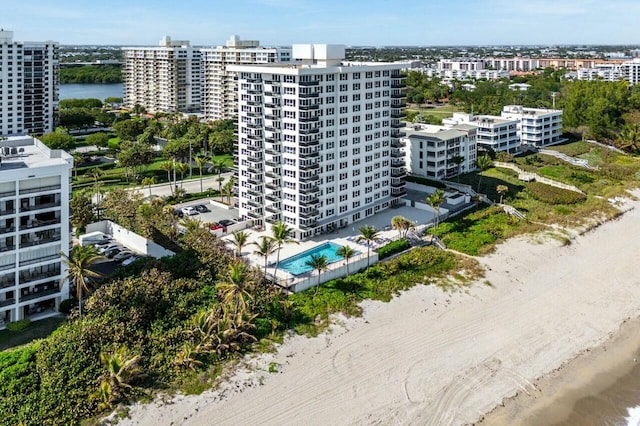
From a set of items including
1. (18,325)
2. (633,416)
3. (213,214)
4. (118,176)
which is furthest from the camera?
(118,176)

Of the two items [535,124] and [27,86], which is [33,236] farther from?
[535,124]

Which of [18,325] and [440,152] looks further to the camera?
[440,152]

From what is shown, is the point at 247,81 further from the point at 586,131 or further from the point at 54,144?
the point at 586,131

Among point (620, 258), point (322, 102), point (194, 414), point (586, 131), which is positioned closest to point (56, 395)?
point (194, 414)

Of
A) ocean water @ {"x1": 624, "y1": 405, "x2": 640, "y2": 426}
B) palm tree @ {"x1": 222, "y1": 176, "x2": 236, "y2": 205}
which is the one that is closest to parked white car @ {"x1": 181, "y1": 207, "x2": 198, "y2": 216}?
palm tree @ {"x1": 222, "y1": 176, "x2": 236, "y2": 205}

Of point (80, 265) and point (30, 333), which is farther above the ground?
point (80, 265)

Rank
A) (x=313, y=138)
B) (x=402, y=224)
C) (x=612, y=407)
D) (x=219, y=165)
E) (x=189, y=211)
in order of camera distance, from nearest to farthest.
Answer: (x=612, y=407) < (x=313, y=138) < (x=402, y=224) < (x=189, y=211) < (x=219, y=165)

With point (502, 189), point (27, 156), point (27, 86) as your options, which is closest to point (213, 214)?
point (27, 156)
